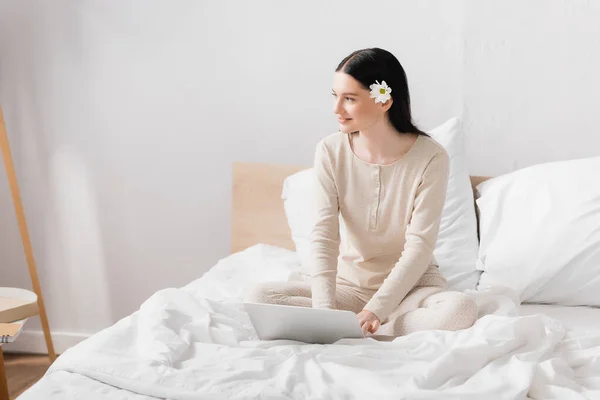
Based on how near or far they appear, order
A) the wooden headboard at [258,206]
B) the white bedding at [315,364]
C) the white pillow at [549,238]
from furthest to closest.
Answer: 1. the wooden headboard at [258,206]
2. the white pillow at [549,238]
3. the white bedding at [315,364]

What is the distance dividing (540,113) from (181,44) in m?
1.24

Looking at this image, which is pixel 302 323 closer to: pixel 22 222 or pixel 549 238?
pixel 549 238

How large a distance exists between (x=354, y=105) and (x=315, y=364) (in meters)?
0.67

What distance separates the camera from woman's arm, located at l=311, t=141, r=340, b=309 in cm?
183

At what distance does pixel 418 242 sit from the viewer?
1806 mm

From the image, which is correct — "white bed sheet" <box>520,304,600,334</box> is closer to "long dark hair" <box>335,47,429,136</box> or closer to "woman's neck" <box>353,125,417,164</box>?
"woman's neck" <box>353,125,417,164</box>

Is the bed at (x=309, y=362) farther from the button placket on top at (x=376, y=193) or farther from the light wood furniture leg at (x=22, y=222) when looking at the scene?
the light wood furniture leg at (x=22, y=222)

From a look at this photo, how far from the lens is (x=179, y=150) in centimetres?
279

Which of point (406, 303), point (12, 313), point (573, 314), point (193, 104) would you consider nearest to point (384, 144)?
point (406, 303)

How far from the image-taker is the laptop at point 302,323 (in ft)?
4.95

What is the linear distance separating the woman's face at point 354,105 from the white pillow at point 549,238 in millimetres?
565

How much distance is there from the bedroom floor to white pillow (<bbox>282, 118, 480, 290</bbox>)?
1.08 metres

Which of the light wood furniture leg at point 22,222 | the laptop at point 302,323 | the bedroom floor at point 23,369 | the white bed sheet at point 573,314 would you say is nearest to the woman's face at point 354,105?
the laptop at point 302,323

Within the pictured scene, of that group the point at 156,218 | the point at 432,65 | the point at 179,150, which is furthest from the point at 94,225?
the point at 432,65
